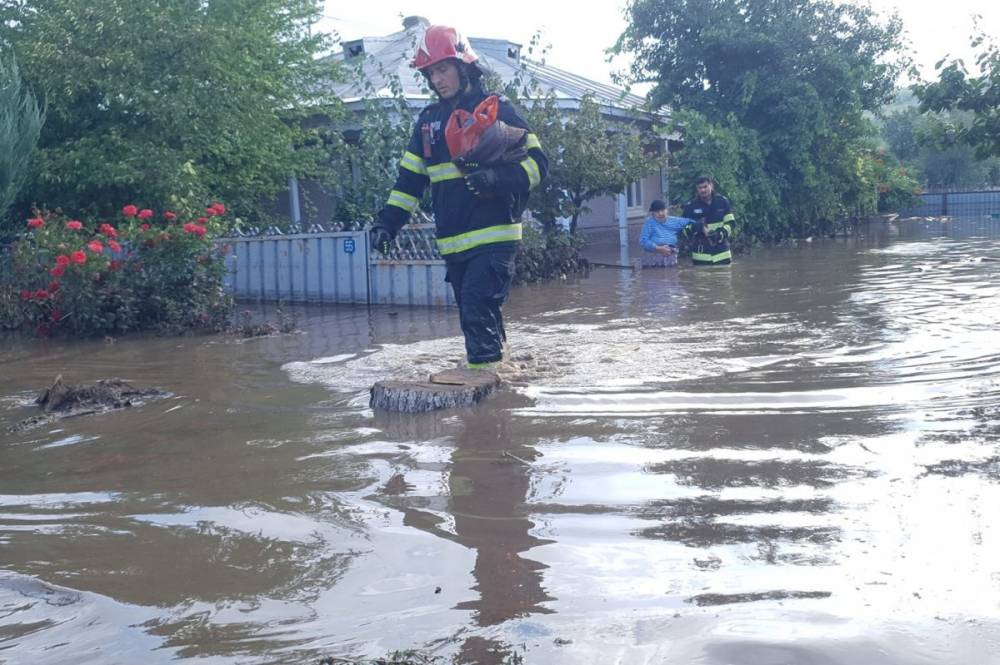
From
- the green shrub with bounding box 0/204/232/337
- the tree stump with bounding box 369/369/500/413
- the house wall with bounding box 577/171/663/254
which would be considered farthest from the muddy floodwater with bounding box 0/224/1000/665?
the house wall with bounding box 577/171/663/254

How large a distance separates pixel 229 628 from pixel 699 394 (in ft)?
11.5

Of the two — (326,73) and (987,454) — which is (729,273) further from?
(987,454)

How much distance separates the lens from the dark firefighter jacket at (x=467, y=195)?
650cm

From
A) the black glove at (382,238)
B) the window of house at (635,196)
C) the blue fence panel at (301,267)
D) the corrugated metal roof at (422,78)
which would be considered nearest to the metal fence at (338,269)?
the blue fence panel at (301,267)

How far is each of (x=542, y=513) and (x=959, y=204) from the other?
108 ft

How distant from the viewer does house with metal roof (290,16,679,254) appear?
17803 millimetres

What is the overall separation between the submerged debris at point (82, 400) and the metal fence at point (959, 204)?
30.1m

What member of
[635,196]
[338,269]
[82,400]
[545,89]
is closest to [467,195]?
[82,400]

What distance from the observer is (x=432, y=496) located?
14.4 ft

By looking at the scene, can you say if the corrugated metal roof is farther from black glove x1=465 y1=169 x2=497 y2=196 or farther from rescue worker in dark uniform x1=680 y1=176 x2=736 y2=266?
black glove x1=465 y1=169 x2=497 y2=196

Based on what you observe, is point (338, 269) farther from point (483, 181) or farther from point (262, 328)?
point (483, 181)

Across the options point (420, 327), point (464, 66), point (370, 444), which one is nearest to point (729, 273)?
point (420, 327)

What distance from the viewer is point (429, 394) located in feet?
20.0

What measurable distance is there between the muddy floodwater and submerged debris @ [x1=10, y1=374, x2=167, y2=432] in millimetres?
205
